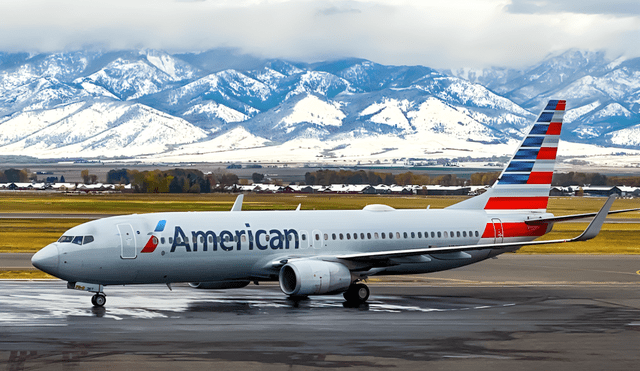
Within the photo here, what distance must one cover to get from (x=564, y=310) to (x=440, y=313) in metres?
5.70

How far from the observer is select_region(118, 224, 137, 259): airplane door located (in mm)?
35500

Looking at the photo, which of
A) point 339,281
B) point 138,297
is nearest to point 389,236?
point 339,281

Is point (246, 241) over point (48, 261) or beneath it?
over

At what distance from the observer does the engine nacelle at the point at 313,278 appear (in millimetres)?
36094

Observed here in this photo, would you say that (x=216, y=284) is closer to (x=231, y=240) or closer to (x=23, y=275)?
(x=231, y=240)

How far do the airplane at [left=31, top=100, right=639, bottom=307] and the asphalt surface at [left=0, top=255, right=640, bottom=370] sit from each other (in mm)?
1398

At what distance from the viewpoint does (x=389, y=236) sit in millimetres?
41188

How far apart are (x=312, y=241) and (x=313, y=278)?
3227 millimetres

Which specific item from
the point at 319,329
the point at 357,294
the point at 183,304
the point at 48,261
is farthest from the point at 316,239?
the point at 48,261

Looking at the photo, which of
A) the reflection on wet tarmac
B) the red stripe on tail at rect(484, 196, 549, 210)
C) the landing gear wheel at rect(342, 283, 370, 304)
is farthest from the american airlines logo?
the red stripe on tail at rect(484, 196, 549, 210)

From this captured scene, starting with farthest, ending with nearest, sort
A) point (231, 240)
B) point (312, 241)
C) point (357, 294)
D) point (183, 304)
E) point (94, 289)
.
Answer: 1. point (312, 241)
2. point (357, 294)
3. point (183, 304)
4. point (231, 240)
5. point (94, 289)

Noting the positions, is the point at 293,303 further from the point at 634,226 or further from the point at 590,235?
the point at 634,226

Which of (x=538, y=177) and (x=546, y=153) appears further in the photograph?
(x=538, y=177)

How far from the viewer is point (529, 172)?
45.4 meters
